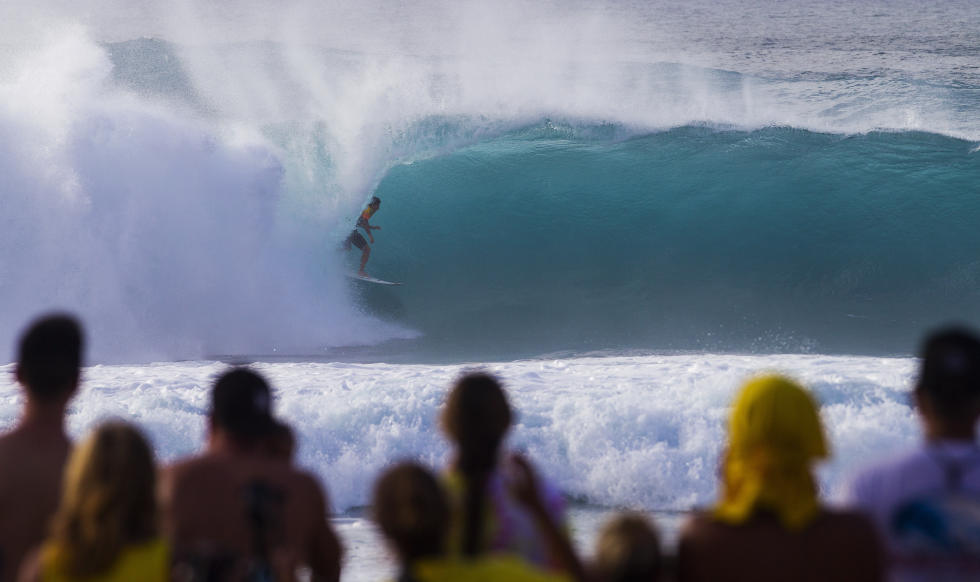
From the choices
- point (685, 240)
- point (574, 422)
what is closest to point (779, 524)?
point (574, 422)

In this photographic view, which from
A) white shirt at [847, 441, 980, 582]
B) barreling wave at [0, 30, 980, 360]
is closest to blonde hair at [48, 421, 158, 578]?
white shirt at [847, 441, 980, 582]

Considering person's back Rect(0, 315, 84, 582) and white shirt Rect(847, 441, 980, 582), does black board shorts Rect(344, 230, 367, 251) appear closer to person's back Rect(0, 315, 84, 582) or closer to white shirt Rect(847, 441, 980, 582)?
person's back Rect(0, 315, 84, 582)

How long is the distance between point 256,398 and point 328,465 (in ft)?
13.1

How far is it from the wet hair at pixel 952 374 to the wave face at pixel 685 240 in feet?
32.4

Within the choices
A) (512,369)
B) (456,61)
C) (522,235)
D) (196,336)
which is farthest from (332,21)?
(512,369)

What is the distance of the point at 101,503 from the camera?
1880 millimetres

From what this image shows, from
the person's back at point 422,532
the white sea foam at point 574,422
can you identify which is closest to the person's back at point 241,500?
the person's back at point 422,532

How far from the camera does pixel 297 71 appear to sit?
1847 cm

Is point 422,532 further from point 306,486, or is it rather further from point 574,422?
point 574,422

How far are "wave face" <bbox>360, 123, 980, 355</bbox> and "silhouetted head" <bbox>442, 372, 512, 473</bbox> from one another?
32.7 ft

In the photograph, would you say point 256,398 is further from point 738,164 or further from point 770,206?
point 738,164

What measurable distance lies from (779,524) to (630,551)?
291 millimetres

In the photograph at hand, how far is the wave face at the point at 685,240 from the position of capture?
1273 cm

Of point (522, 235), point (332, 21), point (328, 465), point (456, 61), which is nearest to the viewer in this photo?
point (328, 465)
